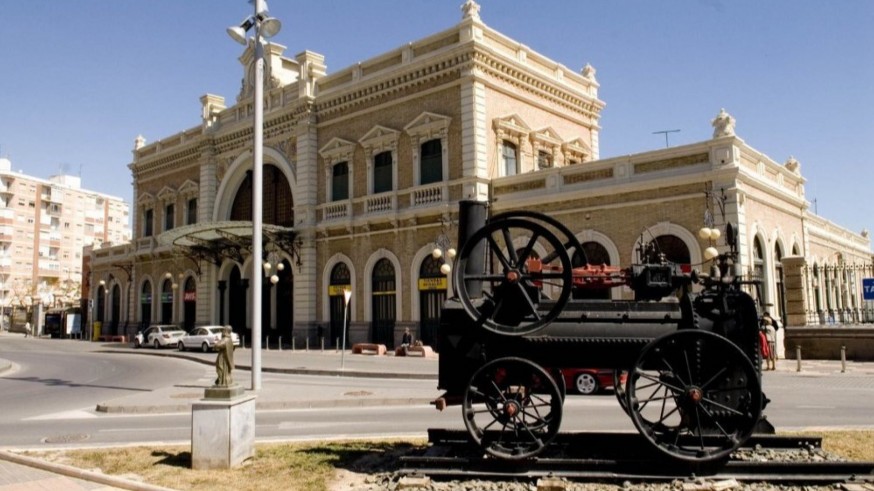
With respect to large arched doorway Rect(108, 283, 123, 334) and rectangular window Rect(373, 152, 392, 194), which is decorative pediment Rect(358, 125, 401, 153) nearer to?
rectangular window Rect(373, 152, 392, 194)

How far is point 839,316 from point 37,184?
91.8 meters

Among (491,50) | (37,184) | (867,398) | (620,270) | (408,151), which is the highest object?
(37,184)

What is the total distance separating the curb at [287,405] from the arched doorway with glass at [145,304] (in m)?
34.4

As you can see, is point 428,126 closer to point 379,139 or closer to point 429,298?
point 379,139

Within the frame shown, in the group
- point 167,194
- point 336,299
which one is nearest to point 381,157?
point 336,299

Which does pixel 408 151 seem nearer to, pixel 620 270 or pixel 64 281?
pixel 620 270

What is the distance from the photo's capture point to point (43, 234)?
8806 centimetres

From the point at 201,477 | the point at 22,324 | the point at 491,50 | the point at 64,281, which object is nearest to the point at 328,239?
the point at 491,50

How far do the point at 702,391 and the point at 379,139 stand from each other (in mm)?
24406

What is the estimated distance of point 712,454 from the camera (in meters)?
6.65

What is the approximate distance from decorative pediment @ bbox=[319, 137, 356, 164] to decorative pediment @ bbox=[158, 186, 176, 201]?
51.6ft

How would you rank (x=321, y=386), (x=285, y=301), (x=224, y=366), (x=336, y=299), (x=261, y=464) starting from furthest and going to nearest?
(x=285, y=301)
(x=336, y=299)
(x=321, y=386)
(x=224, y=366)
(x=261, y=464)

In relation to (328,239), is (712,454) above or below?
below

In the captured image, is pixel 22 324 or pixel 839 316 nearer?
pixel 839 316
